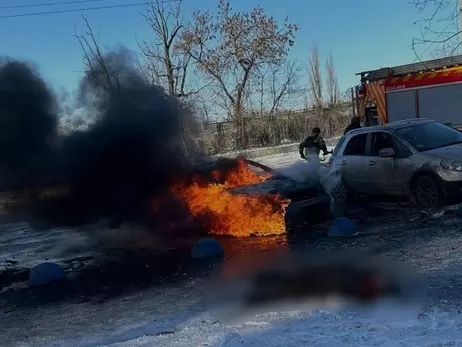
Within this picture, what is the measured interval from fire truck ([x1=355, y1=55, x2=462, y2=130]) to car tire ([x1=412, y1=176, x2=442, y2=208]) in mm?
7074

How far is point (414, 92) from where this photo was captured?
675 inches

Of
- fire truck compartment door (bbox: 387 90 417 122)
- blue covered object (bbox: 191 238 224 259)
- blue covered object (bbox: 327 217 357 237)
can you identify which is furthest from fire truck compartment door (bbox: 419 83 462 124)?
blue covered object (bbox: 191 238 224 259)

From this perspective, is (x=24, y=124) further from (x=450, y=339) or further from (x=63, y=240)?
(x=450, y=339)

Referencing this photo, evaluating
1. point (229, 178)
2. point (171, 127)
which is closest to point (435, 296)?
point (229, 178)

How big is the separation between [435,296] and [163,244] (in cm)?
574

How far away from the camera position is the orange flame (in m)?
9.83

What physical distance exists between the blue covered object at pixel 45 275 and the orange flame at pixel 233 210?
3.16 m

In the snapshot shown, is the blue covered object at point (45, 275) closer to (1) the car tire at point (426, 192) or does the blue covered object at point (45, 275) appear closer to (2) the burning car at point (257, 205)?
(2) the burning car at point (257, 205)

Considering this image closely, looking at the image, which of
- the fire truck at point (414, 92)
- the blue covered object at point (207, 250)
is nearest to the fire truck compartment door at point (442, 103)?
the fire truck at point (414, 92)

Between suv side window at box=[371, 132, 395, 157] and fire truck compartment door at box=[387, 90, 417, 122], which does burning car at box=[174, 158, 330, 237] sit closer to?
suv side window at box=[371, 132, 395, 157]

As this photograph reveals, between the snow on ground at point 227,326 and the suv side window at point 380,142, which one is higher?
the suv side window at point 380,142

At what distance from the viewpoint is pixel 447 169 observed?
9.61m

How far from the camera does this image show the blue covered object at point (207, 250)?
848 centimetres

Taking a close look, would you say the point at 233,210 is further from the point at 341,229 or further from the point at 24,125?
the point at 24,125
